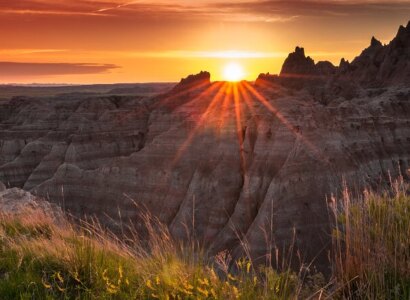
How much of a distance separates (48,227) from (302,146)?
105ft

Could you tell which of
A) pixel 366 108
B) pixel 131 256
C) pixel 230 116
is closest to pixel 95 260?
pixel 131 256

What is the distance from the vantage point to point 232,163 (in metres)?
45.2

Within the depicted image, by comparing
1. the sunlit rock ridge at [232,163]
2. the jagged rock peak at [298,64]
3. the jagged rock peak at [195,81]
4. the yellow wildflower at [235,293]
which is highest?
the jagged rock peak at [298,64]

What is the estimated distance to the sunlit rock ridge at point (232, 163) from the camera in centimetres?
3788

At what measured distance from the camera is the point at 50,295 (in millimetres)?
6055

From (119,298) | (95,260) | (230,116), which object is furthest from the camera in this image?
(230,116)

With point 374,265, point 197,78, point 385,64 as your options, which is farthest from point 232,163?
point 385,64

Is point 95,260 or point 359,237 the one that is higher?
point 359,237

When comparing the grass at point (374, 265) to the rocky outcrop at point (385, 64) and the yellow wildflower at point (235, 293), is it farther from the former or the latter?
the rocky outcrop at point (385, 64)

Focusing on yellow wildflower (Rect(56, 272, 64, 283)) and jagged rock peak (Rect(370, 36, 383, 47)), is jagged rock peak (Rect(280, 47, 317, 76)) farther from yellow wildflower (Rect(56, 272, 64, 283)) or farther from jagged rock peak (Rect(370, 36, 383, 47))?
yellow wildflower (Rect(56, 272, 64, 283))

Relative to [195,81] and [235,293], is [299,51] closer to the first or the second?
[195,81]

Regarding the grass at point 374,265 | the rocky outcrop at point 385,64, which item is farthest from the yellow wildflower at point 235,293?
the rocky outcrop at point 385,64

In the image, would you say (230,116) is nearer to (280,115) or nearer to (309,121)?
(280,115)

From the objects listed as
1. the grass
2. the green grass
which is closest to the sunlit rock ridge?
the green grass
